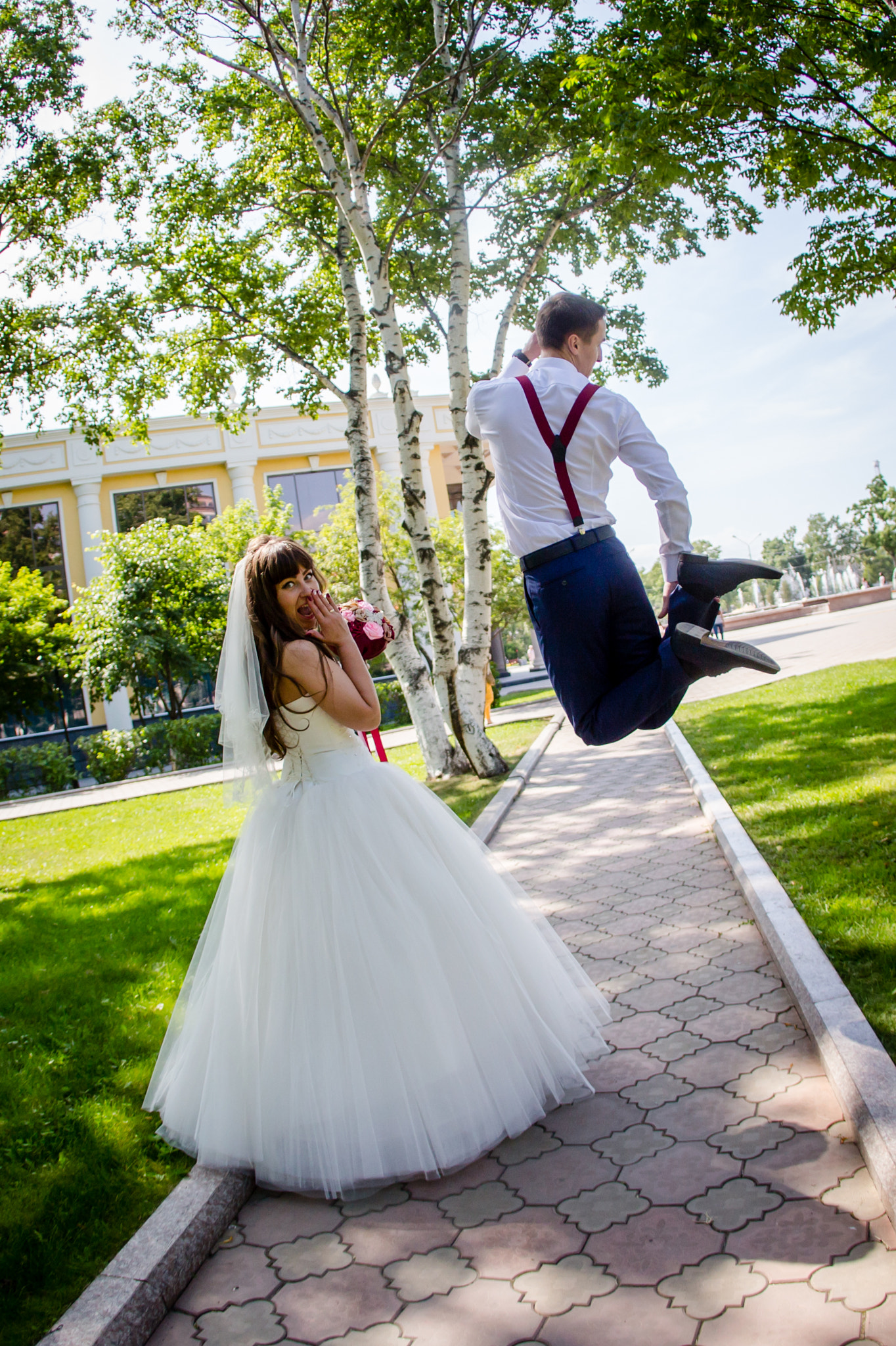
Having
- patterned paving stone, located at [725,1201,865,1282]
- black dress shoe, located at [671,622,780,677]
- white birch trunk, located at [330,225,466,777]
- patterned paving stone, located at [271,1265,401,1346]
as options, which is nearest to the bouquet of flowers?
black dress shoe, located at [671,622,780,677]

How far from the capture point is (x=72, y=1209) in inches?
131

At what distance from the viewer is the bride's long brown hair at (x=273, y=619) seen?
3.70 metres

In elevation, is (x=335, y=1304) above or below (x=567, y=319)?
below

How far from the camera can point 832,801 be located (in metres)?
7.27

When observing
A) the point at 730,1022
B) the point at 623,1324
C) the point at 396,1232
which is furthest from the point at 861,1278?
the point at 730,1022

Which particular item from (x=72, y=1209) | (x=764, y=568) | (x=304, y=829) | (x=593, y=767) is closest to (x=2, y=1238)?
(x=72, y=1209)

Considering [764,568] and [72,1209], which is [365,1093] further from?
[764,568]

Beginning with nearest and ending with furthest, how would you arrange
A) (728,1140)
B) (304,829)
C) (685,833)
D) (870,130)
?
(728,1140), (304,829), (685,833), (870,130)

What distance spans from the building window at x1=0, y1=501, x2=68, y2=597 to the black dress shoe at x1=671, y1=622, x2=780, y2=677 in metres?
38.4

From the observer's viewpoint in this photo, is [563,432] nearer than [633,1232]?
No

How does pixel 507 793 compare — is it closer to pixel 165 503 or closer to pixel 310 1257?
pixel 310 1257

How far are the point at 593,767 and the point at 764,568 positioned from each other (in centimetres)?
938

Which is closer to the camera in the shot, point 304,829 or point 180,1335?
point 180,1335

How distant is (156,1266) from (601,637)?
264 cm
